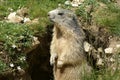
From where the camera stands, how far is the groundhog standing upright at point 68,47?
6547 millimetres

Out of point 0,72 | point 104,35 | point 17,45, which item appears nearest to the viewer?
point 0,72

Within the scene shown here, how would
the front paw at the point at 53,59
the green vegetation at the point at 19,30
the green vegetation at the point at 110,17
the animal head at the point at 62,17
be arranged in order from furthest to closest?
1. the green vegetation at the point at 110,17
2. the front paw at the point at 53,59
3. the animal head at the point at 62,17
4. the green vegetation at the point at 19,30

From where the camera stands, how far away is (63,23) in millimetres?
6562

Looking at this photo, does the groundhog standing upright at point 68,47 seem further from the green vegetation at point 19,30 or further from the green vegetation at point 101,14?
the green vegetation at point 101,14

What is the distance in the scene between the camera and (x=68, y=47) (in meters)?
6.57

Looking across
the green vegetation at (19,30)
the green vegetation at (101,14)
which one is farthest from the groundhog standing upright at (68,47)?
the green vegetation at (101,14)

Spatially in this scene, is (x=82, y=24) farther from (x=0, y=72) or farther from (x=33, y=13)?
(x=0, y=72)

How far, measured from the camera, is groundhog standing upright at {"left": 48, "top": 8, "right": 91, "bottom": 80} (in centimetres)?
655

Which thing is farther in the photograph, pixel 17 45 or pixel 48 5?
pixel 48 5

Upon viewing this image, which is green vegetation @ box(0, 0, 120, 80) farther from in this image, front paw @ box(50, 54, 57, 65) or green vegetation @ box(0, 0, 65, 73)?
front paw @ box(50, 54, 57, 65)

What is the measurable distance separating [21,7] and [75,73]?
6.11 feet

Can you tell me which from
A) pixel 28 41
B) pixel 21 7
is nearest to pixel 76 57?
pixel 28 41

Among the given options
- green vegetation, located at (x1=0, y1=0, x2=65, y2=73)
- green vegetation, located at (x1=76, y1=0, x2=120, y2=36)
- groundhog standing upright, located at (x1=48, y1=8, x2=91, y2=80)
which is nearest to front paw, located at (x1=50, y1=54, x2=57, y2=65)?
groundhog standing upright, located at (x1=48, y1=8, x2=91, y2=80)

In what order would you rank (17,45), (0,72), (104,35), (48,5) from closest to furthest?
(0,72), (17,45), (104,35), (48,5)
